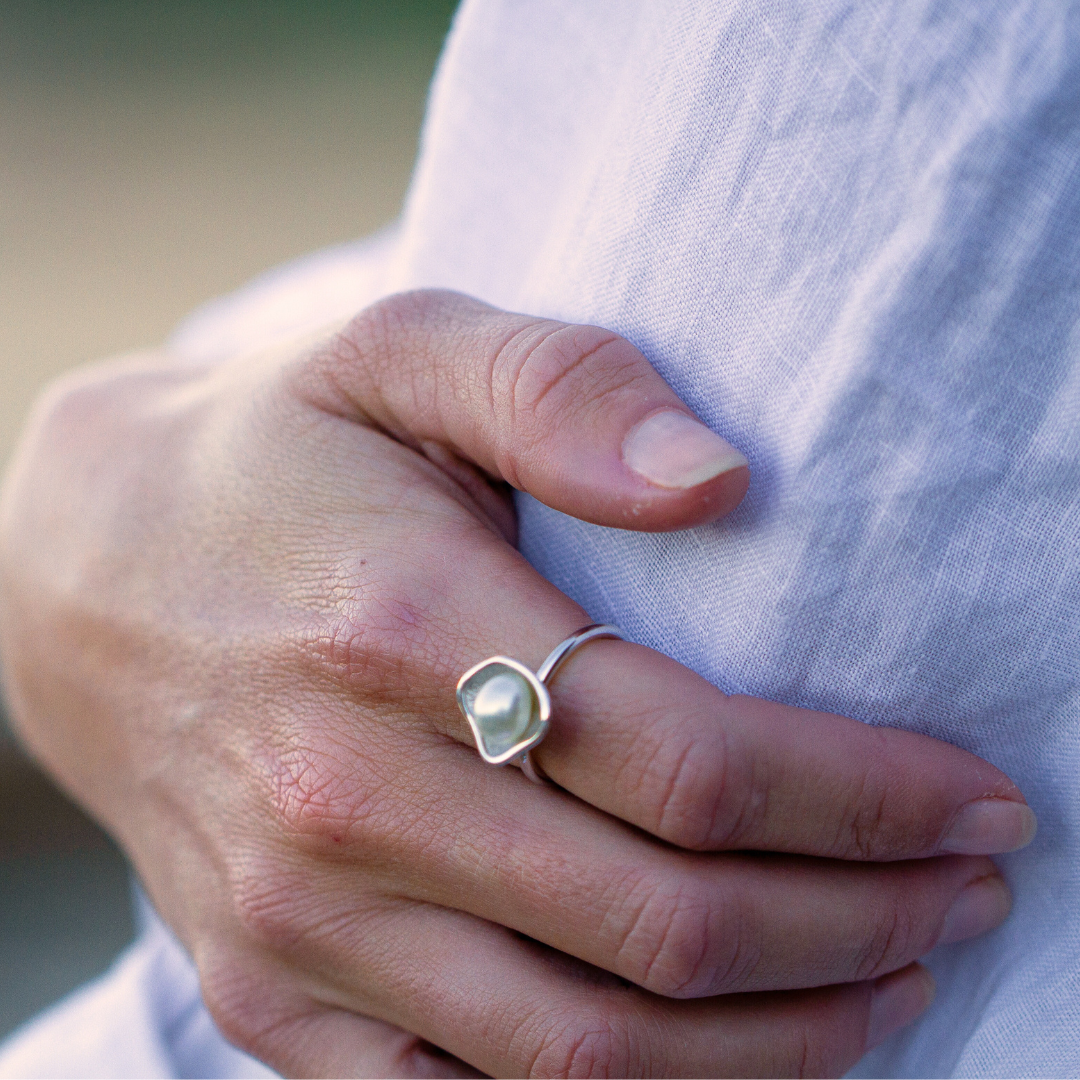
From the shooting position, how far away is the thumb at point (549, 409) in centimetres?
58

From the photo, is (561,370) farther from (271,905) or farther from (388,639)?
(271,905)

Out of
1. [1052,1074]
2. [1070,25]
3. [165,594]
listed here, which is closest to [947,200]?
[1070,25]

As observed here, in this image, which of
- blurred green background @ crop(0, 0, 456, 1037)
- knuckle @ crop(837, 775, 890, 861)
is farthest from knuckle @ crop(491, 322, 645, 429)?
blurred green background @ crop(0, 0, 456, 1037)

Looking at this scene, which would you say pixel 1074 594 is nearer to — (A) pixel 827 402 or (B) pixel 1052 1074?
(A) pixel 827 402

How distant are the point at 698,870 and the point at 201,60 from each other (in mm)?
5519

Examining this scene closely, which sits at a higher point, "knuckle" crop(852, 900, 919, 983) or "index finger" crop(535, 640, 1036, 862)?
"index finger" crop(535, 640, 1036, 862)

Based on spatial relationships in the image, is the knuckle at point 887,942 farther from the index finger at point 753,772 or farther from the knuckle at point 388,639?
the knuckle at point 388,639

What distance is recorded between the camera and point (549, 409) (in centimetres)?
61

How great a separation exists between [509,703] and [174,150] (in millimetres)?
4874

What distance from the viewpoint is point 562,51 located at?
0.81 meters

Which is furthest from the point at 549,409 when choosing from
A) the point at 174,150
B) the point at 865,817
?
the point at 174,150

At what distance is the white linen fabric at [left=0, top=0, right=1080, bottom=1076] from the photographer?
54 cm

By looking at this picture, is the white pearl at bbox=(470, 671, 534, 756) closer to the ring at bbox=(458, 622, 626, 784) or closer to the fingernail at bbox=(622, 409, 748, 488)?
the ring at bbox=(458, 622, 626, 784)

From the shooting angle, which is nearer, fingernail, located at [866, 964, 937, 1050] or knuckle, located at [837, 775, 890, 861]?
knuckle, located at [837, 775, 890, 861]
